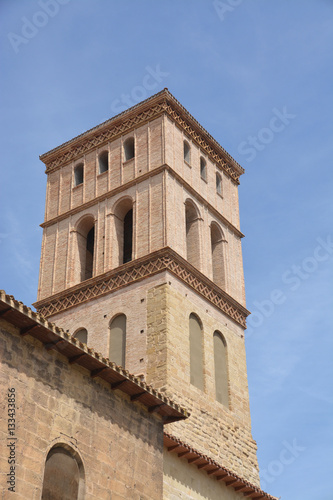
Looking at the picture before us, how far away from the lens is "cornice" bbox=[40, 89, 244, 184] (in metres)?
26.8

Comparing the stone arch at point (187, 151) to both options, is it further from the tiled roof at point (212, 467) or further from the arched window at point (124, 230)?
the tiled roof at point (212, 467)

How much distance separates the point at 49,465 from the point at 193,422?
8600mm

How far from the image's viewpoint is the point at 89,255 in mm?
26672

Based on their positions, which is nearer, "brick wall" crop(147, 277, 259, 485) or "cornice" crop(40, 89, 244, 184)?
"brick wall" crop(147, 277, 259, 485)

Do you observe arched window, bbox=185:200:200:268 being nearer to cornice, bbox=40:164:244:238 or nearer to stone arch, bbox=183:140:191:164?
cornice, bbox=40:164:244:238

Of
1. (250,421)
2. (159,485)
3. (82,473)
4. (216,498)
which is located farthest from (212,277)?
(82,473)

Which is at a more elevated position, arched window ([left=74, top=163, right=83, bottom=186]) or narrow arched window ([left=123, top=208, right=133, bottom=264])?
arched window ([left=74, top=163, right=83, bottom=186])

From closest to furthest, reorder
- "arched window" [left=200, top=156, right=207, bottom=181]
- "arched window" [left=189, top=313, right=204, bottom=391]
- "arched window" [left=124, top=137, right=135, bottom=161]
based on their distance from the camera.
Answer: "arched window" [left=189, top=313, right=204, bottom=391] < "arched window" [left=124, top=137, right=135, bottom=161] < "arched window" [left=200, top=156, right=207, bottom=181]

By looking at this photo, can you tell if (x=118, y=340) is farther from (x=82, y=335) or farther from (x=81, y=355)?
(x=81, y=355)

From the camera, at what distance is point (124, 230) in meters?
26.4

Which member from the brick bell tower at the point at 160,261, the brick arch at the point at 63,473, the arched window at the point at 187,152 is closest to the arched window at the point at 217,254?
the brick bell tower at the point at 160,261

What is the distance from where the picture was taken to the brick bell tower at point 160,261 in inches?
858

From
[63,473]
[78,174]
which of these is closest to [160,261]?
[78,174]

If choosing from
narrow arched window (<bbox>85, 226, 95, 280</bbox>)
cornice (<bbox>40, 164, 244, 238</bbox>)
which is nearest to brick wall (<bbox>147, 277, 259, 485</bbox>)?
cornice (<bbox>40, 164, 244, 238</bbox>)
